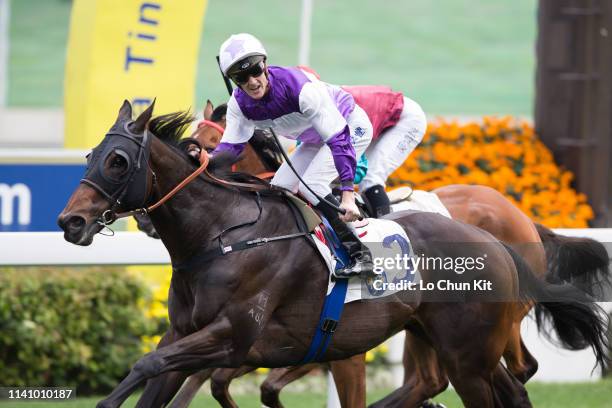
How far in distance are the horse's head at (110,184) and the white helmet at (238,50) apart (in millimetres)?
397

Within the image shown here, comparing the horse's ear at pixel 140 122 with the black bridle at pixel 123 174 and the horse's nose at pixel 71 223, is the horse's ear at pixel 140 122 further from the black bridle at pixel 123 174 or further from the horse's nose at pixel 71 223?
the horse's nose at pixel 71 223

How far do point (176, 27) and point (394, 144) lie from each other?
6.90 feet

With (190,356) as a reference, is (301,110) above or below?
above

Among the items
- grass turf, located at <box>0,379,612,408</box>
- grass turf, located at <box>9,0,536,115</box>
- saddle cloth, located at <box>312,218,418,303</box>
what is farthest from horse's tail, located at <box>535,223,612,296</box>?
grass turf, located at <box>9,0,536,115</box>

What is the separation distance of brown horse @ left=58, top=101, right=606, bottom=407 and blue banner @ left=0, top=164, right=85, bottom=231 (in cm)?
285

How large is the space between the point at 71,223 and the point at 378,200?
1.93 metres

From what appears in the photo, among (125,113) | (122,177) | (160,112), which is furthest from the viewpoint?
(160,112)

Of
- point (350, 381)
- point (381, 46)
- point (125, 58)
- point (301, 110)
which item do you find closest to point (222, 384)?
point (350, 381)

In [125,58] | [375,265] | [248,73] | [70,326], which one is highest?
[248,73]

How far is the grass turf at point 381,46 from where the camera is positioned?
64.7 ft

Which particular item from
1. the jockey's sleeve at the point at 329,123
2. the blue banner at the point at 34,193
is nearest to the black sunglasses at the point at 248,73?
the jockey's sleeve at the point at 329,123

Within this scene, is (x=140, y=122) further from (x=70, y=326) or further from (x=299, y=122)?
(x=70, y=326)

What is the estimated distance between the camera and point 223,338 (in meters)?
3.99

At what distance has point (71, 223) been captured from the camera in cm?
378
